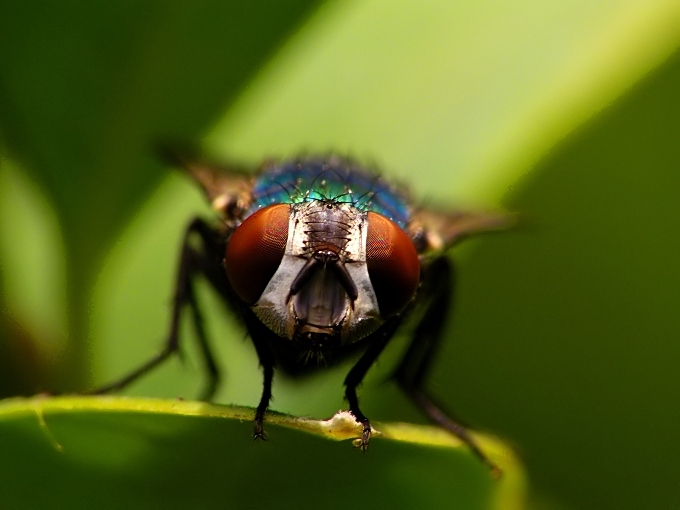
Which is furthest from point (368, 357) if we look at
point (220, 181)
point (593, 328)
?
point (593, 328)

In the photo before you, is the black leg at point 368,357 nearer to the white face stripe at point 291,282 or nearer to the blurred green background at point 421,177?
the white face stripe at point 291,282

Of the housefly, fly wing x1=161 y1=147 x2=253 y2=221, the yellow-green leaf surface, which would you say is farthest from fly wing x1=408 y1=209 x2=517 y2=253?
the yellow-green leaf surface

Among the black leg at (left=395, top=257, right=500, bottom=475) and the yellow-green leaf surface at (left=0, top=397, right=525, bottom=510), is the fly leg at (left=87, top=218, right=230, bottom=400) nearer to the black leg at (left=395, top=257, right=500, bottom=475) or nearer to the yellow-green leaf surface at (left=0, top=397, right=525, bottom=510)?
the black leg at (left=395, top=257, right=500, bottom=475)

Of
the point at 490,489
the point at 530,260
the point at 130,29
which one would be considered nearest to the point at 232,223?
the point at 130,29

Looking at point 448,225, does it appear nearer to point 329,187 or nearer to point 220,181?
point 329,187

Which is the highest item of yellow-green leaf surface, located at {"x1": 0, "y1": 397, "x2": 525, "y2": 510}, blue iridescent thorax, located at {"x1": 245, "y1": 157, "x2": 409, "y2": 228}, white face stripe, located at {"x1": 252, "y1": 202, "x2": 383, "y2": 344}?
blue iridescent thorax, located at {"x1": 245, "y1": 157, "x2": 409, "y2": 228}

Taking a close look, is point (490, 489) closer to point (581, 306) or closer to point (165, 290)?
point (165, 290)

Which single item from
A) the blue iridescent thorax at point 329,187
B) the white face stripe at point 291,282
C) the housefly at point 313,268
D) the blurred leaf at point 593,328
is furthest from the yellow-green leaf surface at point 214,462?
the blurred leaf at point 593,328
